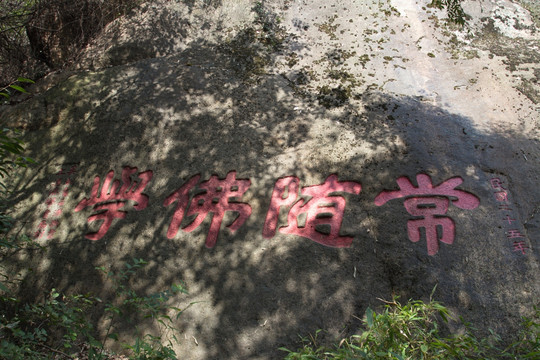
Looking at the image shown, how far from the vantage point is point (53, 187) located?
4.80 metres

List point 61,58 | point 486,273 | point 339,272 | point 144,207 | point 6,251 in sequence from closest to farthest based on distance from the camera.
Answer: point 486,273 → point 339,272 → point 144,207 → point 6,251 → point 61,58

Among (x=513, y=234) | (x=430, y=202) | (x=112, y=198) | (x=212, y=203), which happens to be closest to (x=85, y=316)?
(x=112, y=198)

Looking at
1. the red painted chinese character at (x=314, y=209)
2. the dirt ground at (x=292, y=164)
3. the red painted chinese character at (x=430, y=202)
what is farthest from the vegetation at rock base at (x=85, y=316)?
the red painted chinese character at (x=430, y=202)

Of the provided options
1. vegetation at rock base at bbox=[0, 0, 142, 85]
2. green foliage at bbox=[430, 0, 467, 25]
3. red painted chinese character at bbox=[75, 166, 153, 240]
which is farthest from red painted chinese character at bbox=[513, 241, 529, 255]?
vegetation at rock base at bbox=[0, 0, 142, 85]

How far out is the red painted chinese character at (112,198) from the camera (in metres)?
4.27

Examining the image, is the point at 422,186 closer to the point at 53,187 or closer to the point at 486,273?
the point at 486,273

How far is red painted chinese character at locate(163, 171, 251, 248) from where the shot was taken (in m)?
3.87

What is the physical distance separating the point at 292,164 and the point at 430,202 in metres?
1.39

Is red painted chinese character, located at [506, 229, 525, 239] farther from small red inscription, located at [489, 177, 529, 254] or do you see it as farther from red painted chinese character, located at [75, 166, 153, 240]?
red painted chinese character, located at [75, 166, 153, 240]

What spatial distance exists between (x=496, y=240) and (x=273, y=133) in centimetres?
242

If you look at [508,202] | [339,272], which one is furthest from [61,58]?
[508,202]

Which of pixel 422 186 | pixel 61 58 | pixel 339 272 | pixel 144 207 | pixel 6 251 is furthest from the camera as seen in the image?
pixel 61 58

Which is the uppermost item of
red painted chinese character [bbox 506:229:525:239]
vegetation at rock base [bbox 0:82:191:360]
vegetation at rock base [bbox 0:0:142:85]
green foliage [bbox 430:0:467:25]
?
green foliage [bbox 430:0:467:25]

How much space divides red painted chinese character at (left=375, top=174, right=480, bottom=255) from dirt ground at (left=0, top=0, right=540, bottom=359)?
1cm
